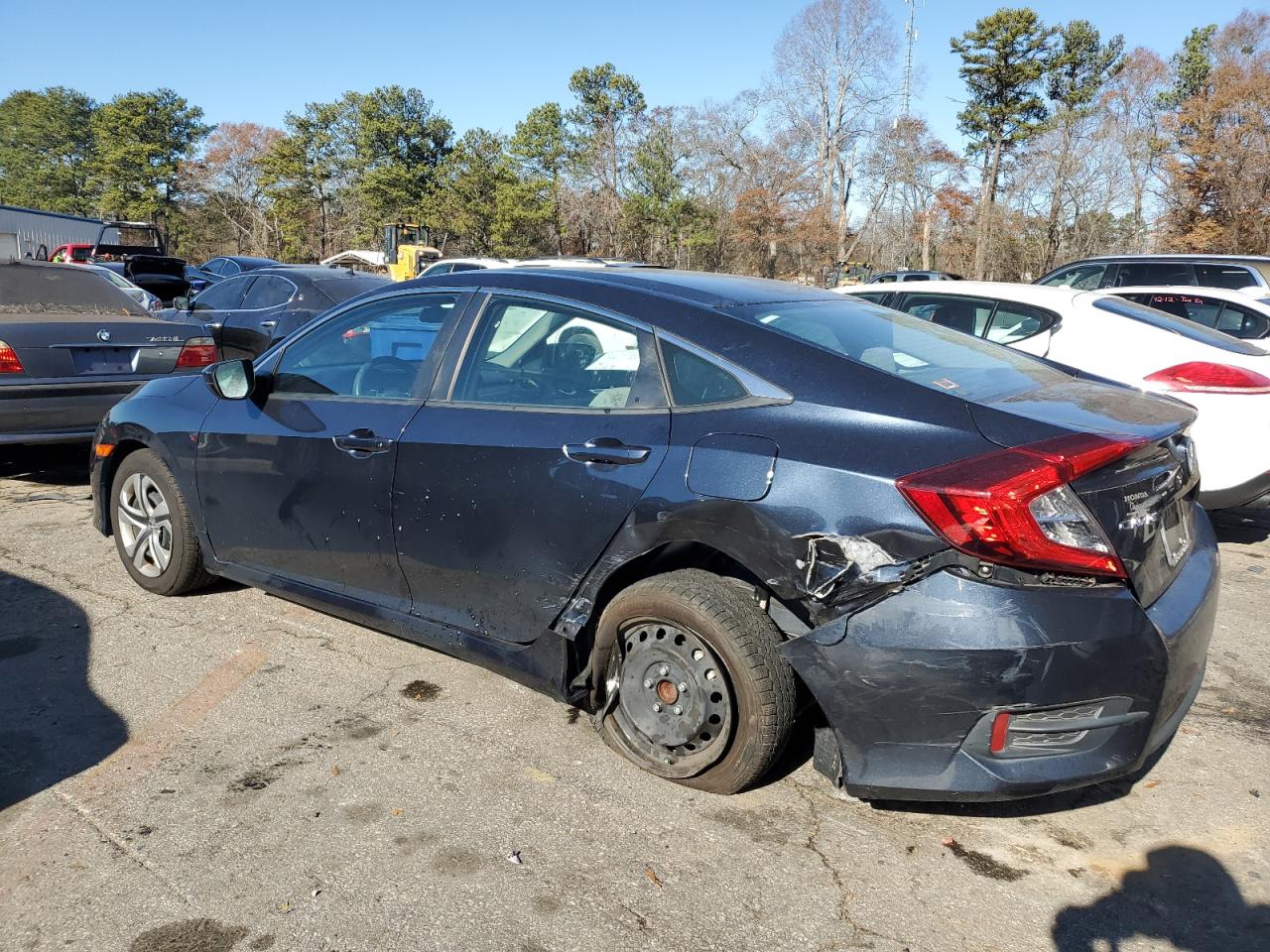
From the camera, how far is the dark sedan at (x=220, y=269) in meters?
17.2

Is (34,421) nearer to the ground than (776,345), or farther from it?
nearer to the ground

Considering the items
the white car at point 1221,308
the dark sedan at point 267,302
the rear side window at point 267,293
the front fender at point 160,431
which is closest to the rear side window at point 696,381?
the front fender at point 160,431

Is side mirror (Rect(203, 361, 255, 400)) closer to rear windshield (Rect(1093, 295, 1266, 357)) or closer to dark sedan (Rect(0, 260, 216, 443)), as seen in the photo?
dark sedan (Rect(0, 260, 216, 443))

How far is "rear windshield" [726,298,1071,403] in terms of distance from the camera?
2.84m

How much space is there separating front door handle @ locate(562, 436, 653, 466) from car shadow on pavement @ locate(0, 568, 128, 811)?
1.88 metres

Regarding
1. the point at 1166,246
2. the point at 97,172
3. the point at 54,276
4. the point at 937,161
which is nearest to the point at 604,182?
the point at 937,161

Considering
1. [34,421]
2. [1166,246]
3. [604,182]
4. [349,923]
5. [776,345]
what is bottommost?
[349,923]

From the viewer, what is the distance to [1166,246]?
1371 inches

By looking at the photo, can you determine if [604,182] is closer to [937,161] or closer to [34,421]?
[937,161]

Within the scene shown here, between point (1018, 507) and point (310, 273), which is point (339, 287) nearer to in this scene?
point (310, 273)

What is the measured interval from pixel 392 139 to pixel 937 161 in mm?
28802

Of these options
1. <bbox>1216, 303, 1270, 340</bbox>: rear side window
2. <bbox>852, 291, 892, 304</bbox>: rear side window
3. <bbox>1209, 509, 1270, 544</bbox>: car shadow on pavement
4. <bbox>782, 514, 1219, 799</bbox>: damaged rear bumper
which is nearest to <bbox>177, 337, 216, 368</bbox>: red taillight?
<bbox>852, 291, 892, 304</bbox>: rear side window

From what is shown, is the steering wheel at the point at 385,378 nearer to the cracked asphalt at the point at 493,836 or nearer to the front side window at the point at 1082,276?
the cracked asphalt at the point at 493,836

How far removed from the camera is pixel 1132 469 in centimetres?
249
